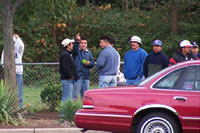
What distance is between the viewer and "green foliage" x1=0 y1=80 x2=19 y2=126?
10268 millimetres

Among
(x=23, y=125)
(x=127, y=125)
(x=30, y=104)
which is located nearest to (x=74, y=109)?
(x=23, y=125)

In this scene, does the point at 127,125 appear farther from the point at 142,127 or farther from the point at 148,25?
the point at 148,25

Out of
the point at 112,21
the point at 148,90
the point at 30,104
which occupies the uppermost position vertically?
the point at 112,21

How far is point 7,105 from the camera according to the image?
10.5 meters

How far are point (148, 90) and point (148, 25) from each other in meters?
13.9

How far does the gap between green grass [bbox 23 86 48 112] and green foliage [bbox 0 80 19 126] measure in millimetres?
1602

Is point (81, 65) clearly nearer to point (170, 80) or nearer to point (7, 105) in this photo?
point (7, 105)

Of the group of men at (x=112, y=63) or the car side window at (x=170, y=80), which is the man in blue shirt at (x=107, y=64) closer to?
the group of men at (x=112, y=63)

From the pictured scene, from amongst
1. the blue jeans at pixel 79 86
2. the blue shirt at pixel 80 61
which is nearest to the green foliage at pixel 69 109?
the blue jeans at pixel 79 86

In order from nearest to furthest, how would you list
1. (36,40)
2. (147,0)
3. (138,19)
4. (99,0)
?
(36,40), (138,19), (147,0), (99,0)

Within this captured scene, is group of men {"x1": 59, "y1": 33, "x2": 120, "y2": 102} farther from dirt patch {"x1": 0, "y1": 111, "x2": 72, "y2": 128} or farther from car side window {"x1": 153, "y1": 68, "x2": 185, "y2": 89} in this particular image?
car side window {"x1": 153, "y1": 68, "x2": 185, "y2": 89}

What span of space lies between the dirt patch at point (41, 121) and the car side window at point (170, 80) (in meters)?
2.56

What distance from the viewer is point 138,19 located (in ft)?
74.3

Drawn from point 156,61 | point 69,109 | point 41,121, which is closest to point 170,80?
point 156,61
